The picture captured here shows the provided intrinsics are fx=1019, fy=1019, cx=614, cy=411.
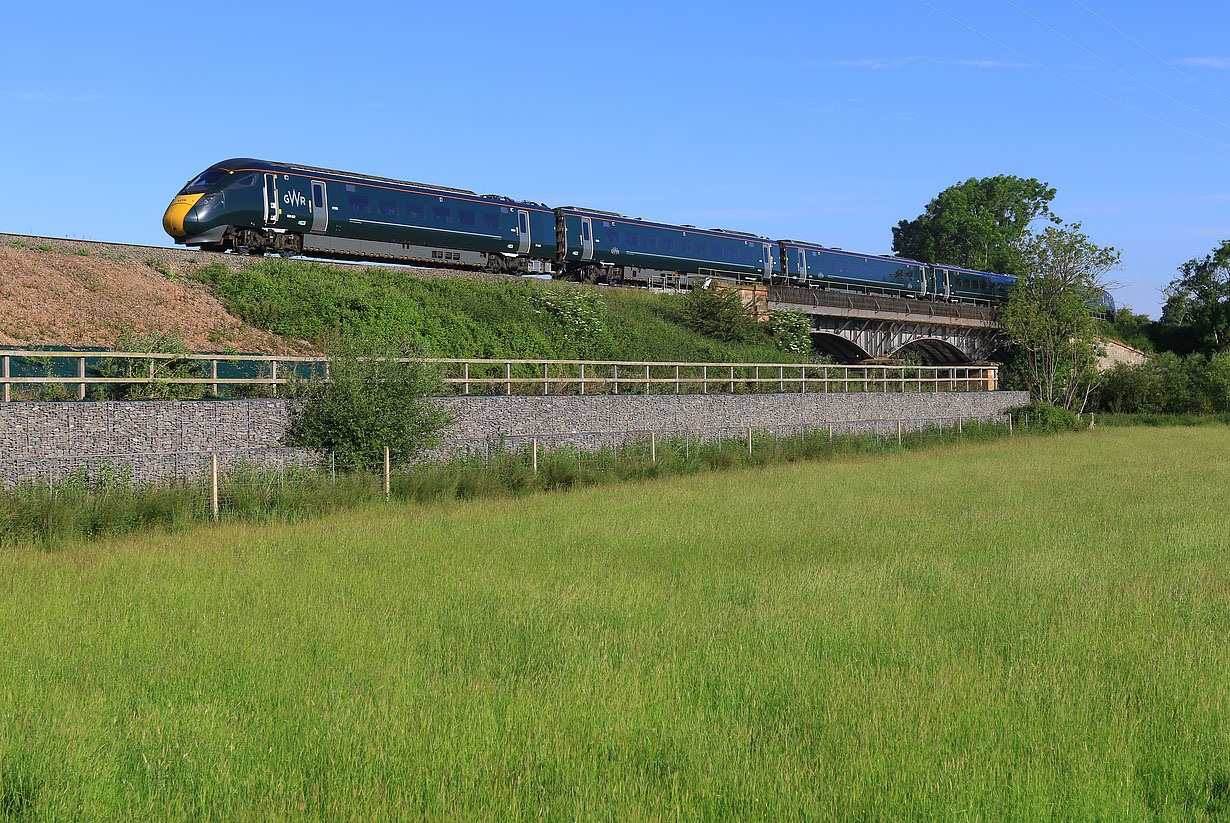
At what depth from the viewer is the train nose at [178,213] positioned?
34.9 metres

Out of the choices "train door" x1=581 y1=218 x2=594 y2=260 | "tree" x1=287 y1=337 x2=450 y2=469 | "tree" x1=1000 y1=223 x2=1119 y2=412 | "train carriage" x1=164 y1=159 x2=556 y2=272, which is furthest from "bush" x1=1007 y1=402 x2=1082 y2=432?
"tree" x1=287 y1=337 x2=450 y2=469

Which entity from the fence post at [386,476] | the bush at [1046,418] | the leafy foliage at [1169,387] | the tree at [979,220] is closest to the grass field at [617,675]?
the fence post at [386,476]

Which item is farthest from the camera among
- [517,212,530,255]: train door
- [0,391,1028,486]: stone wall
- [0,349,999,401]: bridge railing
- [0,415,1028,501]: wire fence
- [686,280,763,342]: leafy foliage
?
[686,280,763,342]: leafy foliage

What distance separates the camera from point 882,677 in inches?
344

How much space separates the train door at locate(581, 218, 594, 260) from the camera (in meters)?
45.1

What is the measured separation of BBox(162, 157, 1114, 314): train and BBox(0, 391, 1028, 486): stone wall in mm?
12267

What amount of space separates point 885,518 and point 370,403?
11.4 m

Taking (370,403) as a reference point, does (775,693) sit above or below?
below

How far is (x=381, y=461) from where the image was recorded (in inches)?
899

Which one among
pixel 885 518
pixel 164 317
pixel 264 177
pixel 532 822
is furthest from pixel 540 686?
pixel 264 177

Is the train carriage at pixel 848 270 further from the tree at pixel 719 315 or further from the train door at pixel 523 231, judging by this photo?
the train door at pixel 523 231

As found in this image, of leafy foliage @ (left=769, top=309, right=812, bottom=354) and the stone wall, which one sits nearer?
the stone wall

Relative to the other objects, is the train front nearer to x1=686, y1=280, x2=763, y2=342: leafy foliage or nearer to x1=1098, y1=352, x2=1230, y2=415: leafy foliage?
x1=686, y1=280, x2=763, y2=342: leafy foliage

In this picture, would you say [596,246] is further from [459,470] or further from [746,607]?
[746,607]
